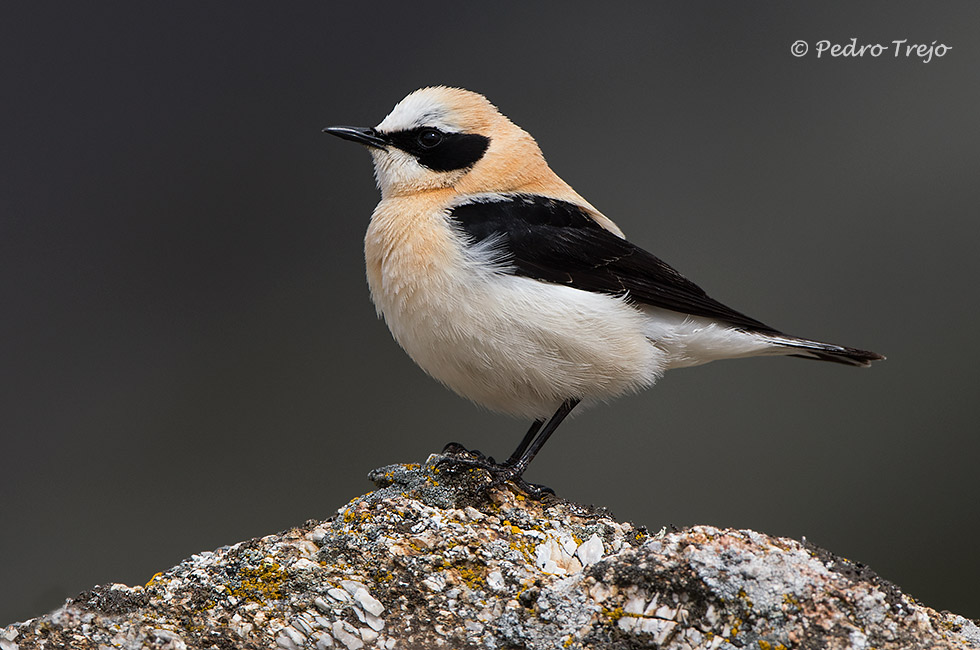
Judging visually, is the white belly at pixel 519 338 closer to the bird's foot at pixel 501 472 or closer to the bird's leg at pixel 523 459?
the bird's leg at pixel 523 459

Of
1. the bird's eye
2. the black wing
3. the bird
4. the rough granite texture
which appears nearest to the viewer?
the rough granite texture

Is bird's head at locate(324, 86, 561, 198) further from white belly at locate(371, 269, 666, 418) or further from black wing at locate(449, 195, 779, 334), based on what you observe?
white belly at locate(371, 269, 666, 418)

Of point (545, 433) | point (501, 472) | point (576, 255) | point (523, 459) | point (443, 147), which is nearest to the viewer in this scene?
point (501, 472)

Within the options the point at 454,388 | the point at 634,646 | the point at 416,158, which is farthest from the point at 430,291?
the point at 634,646

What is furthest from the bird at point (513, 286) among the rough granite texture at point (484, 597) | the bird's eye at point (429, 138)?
the rough granite texture at point (484, 597)

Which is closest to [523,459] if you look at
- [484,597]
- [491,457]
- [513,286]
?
[491,457]

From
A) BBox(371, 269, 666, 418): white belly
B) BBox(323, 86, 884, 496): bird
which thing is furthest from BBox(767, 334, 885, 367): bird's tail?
BBox(371, 269, 666, 418): white belly

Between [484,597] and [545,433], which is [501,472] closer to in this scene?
[545,433]
